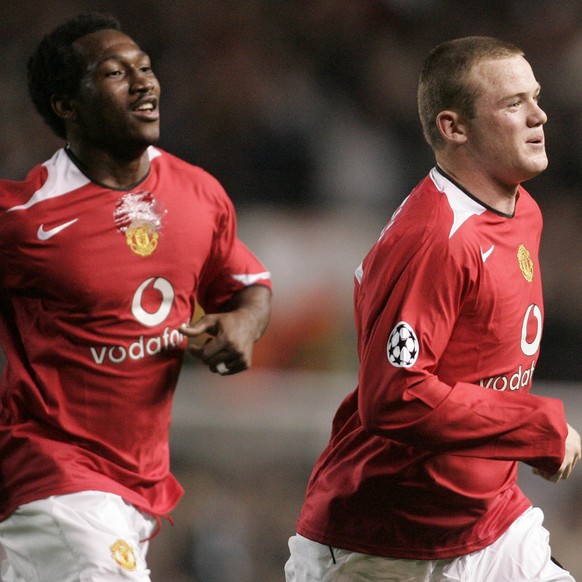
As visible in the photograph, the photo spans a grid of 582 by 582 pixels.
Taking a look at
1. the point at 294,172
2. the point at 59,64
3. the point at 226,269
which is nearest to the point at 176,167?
the point at 226,269

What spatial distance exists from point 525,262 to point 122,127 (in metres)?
1.29

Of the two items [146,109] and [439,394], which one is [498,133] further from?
[146,109]

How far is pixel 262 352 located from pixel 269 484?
2.41 ft

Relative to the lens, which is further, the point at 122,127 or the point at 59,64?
the point at 59,64

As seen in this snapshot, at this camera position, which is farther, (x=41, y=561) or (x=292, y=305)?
(x=292, y=305)

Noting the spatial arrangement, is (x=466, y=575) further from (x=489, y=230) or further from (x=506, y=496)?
(x=489, y=230)

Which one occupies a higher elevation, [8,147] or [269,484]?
[8,147]

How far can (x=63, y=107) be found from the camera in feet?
12.9

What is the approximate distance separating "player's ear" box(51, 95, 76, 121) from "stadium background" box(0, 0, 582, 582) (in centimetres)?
288

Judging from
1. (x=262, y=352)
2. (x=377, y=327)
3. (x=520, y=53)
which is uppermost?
(x=520, y=53)

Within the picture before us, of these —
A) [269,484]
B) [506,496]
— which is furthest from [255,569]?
[506,496]

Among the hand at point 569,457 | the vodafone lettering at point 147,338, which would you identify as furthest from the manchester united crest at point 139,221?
the hand at point 569,457

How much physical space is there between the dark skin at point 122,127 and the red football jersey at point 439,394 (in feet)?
1.53

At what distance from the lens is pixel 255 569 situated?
658cm
